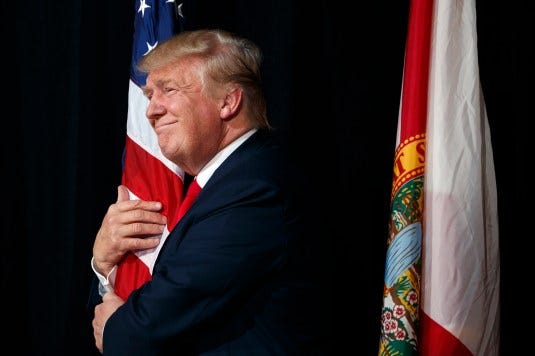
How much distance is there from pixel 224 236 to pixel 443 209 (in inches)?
28.4

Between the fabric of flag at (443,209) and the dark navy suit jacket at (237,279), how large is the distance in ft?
1.38

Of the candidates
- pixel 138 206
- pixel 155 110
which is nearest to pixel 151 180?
pixel 138 206

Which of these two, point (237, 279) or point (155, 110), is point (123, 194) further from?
point (237, 279)

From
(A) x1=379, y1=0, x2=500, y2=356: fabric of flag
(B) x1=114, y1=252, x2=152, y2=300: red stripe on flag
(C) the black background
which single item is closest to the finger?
(B) x1=114, y1=252, x2=152, y2=300: red stripe on flag

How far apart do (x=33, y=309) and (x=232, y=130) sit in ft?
4.12

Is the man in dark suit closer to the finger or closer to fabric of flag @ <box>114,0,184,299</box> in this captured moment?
the finger

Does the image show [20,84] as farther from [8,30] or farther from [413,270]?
[413,270]

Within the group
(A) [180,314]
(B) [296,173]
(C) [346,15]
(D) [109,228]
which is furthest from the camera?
(C) [346,15]

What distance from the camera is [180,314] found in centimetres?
122

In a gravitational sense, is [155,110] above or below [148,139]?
above

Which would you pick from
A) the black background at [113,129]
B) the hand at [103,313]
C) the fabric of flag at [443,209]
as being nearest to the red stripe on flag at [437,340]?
the fabric of flag at [443,209]

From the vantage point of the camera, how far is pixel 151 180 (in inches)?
76.8

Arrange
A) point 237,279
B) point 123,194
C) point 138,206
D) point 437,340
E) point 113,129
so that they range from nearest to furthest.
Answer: point 237,279 → point 138,206 → point 437,340 → point 123,194 → point 113,129

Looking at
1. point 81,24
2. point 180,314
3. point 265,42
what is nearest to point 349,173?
point 265,42
